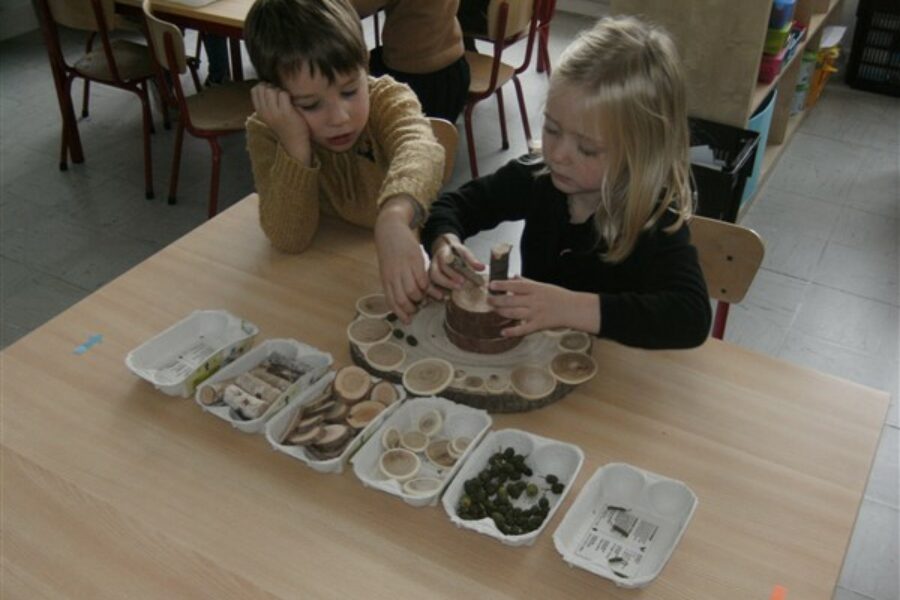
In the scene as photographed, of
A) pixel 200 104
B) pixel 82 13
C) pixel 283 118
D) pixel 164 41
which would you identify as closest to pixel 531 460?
pixel 283 118

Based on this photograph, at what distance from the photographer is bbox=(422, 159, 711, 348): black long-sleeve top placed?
1.17 metres

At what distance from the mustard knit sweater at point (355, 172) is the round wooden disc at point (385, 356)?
0.29 meters

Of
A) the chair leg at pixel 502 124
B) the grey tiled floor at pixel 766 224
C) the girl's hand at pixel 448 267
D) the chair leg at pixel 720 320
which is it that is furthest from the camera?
the chair leg at pixel 502 124

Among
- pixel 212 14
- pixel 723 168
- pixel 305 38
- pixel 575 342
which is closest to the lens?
pixel 575 342

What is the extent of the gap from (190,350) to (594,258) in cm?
65

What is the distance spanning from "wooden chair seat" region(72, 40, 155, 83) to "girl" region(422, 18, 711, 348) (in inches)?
82.5

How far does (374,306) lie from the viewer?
4.17ft

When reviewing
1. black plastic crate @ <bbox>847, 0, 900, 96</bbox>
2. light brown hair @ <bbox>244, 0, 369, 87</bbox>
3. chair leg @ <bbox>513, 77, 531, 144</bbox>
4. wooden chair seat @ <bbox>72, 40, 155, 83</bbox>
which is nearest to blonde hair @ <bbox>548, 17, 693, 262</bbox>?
light brown hair @ <bbox>244, 0, 369, 87</bbox>

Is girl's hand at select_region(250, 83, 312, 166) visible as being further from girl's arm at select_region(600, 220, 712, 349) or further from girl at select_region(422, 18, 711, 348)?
girl's arm at select_region(600, 220, 712, 349)

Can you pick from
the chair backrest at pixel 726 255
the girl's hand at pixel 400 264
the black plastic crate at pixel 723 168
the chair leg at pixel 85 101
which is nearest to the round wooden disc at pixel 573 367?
the girl's hand at pixel 400 264

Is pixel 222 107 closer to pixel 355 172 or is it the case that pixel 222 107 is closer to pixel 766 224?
pixel 355 172

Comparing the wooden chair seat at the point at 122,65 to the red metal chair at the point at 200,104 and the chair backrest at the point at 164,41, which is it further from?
the chair backrest at the point at 164,41

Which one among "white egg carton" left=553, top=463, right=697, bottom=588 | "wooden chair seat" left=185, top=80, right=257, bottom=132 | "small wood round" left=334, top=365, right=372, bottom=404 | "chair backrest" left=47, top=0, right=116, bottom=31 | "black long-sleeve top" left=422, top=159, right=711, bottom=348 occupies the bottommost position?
"wooden chair seat" left=185, top=80, right=257, bottom=132

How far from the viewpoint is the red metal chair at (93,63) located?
276 cm
